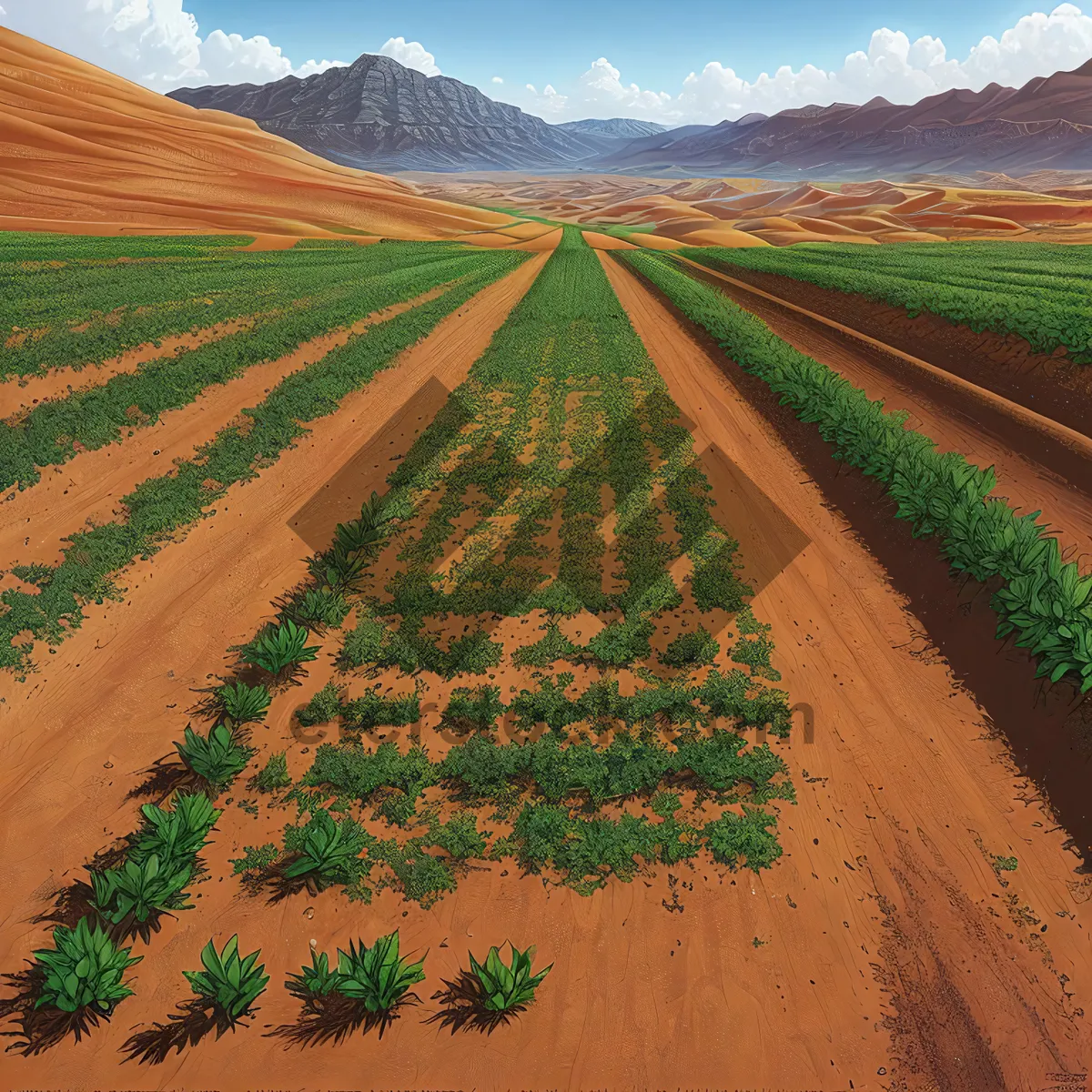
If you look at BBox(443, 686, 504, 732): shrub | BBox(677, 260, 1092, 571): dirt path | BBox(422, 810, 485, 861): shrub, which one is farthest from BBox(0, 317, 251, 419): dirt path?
BBox(677, 260, 1092, 571): dirt path

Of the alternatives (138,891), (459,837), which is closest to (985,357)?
(459,837)

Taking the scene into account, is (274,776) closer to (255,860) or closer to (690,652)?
(255,860)

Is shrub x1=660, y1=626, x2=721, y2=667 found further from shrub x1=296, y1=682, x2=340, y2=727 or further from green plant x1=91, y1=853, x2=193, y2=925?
green plant x1=91, y1=853, x2=193, y2=925

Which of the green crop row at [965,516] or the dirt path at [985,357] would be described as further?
the dirt path at [985,357]

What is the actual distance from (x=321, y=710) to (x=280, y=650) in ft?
4.30

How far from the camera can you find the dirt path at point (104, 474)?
12180 mm

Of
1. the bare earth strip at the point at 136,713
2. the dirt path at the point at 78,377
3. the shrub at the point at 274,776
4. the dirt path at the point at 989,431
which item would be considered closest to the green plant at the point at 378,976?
the bare earth strip at the point at 136,713

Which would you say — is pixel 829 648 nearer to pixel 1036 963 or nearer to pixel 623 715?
pixel 623 715

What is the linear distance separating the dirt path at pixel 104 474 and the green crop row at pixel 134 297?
5.31 metres

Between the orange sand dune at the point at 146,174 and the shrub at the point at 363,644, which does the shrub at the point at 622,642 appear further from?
the orange sand dune at the point at 146,174

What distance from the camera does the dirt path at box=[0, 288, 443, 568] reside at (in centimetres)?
1218

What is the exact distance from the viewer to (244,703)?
8109mm

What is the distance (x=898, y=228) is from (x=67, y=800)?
98.0 m

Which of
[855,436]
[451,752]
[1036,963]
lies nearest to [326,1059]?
[451,752]
